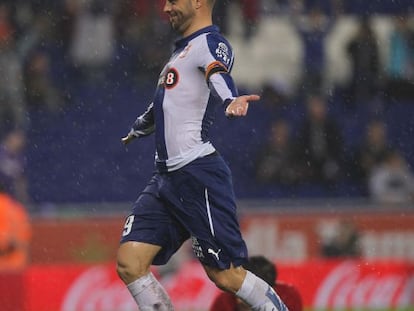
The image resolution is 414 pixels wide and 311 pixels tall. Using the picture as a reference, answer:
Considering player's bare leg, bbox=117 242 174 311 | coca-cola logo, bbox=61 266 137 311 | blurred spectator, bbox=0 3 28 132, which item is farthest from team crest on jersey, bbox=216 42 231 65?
blurred spectator, bbox=0 3 28 132

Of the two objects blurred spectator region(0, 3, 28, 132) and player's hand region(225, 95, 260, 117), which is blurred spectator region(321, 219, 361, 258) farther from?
player's hand region(225, 95, 260, 117)

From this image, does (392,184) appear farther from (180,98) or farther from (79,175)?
(180,98)

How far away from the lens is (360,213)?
1424 centimetres

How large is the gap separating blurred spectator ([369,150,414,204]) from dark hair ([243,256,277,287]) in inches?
290

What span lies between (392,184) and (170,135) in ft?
27.8

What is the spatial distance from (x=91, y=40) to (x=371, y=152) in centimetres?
373

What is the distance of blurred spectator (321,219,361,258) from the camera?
45.1 ft

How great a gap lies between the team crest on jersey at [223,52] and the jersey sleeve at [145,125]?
643 mm

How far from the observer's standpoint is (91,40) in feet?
53.3

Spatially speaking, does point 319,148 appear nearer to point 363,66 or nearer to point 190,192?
point 363,66

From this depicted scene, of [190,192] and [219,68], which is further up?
[219,68]

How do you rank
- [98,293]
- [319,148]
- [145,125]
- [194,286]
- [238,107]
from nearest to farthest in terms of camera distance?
1. [238,107]
2. [145,125]
3. [98,293]
4. [194,286]
5. [319,148]

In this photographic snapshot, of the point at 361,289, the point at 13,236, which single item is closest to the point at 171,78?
the point at 361,289

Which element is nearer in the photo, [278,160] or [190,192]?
[190,192]
